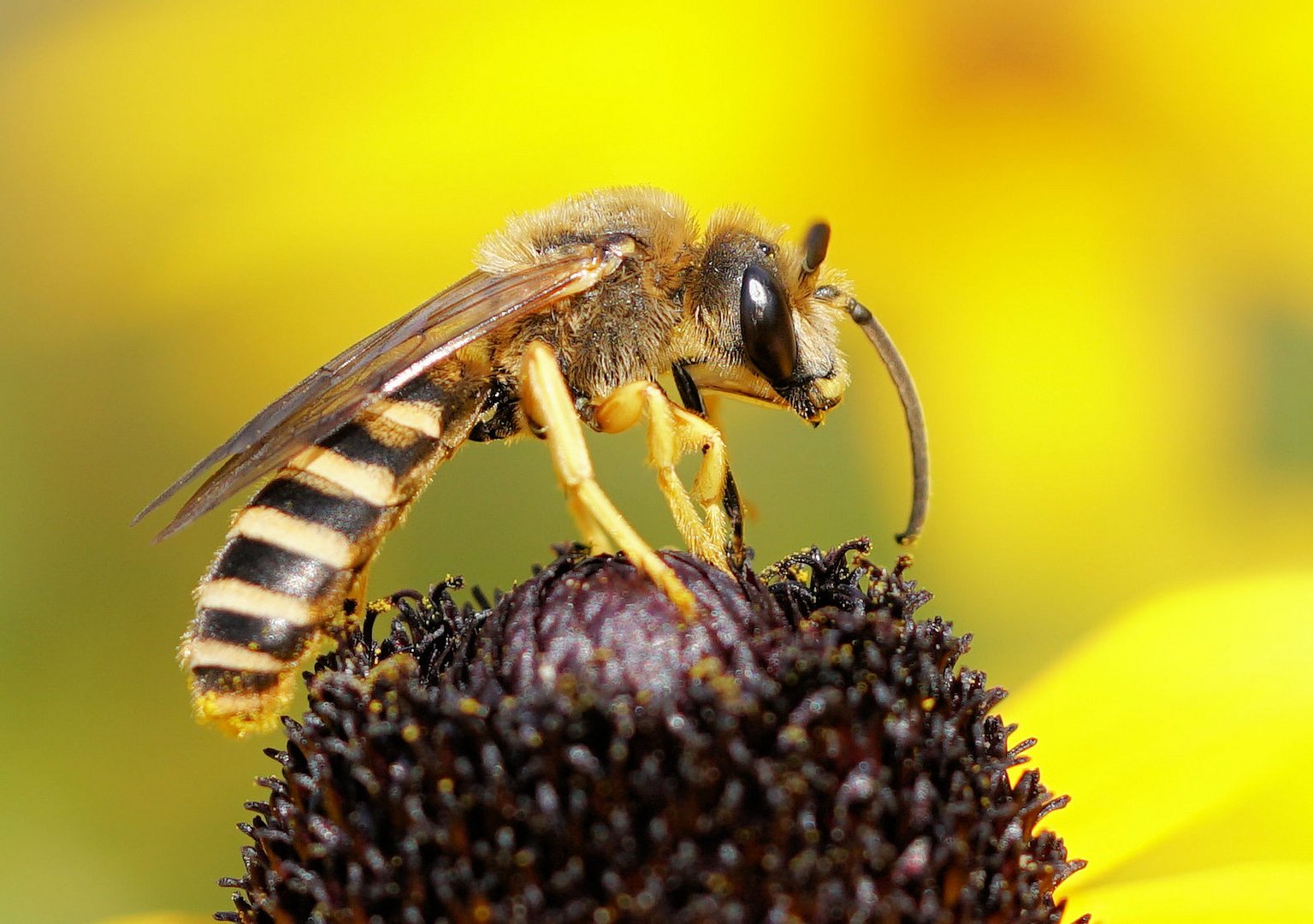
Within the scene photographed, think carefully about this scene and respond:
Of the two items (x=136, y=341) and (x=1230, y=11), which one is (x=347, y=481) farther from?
(x=1230, y=11)

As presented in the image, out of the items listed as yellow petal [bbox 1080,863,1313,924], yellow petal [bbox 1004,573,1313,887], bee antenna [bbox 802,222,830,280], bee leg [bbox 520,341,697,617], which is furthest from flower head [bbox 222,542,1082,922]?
bee antenna [bbox 802,222,830,280]

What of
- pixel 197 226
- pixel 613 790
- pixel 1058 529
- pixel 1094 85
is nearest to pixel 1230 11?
pixel 1094 85

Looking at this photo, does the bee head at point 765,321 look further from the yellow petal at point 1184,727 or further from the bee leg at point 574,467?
the yellow petal at point 1184,727

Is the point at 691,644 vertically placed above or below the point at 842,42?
below

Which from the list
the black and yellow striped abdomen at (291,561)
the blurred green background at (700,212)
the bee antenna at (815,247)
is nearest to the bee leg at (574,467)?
the black and yellow striped abdomen at (291,561)

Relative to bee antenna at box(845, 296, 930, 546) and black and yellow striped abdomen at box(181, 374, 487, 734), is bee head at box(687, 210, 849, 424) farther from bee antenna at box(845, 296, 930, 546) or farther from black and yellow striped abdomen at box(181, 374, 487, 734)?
black and yellow striped abdomen at box(181, 374, 487, 734)

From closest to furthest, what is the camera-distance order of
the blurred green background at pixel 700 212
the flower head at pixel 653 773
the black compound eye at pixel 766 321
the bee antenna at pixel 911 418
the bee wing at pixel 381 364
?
the flower head at pixel 653 773 < the bee wing at pixel 381 364 < the black compound eye at pixel 766 321 < the bee antenna at pixel 911 418 < the blurred green background at pixel 700 212
